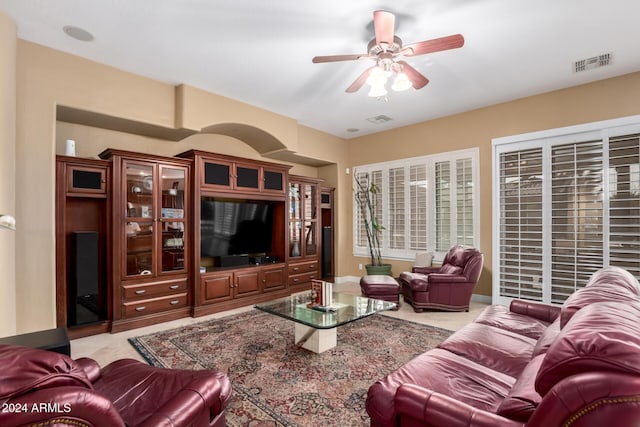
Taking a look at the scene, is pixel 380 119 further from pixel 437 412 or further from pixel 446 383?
pixel 437 412

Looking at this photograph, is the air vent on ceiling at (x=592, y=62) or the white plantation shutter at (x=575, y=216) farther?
the white plantation shutter at (x=575, y=216)

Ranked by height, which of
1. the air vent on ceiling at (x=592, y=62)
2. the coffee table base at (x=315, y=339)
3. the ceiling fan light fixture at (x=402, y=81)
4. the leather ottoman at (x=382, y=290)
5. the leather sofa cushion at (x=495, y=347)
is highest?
the air vent on ceiling at (x=592, y=62)

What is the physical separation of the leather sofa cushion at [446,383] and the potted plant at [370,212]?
4254mm

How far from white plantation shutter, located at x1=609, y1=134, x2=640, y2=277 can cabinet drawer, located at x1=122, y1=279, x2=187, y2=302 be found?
216 inches

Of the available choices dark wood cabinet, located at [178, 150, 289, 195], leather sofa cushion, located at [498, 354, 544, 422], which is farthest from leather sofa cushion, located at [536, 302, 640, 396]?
dark wood cabinet, located at [178, 150, 289, 195]

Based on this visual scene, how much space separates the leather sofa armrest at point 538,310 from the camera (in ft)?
8.78

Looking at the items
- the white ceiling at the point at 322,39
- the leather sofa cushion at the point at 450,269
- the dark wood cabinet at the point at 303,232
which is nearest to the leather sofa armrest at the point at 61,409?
the white ceiling at the point at 322,39

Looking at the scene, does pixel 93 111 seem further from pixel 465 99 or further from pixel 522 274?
pixel 522 274

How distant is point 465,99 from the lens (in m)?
4.70

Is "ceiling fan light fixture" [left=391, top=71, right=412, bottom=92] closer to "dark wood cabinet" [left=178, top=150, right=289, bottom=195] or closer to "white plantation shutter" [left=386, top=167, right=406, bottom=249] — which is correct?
"dark wood cabinet" [left=178, top=150, right=289, bottom=195]

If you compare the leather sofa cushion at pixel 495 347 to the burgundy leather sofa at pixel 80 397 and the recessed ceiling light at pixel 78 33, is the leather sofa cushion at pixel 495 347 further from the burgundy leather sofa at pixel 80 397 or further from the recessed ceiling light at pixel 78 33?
the recessed ceiling light at pixel 78 33

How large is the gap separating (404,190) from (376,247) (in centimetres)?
129

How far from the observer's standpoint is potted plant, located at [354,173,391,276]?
249 inches

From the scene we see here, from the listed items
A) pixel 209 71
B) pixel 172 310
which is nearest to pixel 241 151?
pixel 209 71
